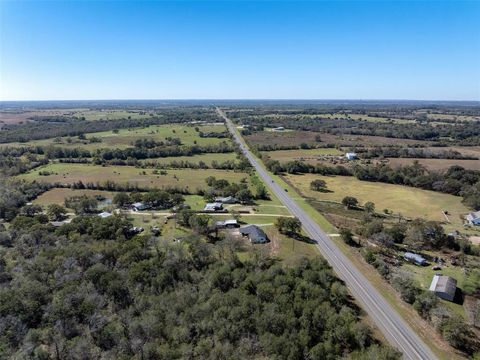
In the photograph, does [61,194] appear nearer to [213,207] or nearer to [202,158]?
[213,207]

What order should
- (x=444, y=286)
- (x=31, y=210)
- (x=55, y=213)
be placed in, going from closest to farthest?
(x=444, y=286)
(x=55, y=213)
(x=31, y=210)

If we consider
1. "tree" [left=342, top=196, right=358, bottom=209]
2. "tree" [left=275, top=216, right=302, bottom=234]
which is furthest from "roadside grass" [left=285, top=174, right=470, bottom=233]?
"tree" [left=275, top=216, right=302, bottom=234]

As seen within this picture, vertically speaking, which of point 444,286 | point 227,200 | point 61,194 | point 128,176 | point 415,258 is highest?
point 128,176

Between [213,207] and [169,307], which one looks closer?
[169,307]

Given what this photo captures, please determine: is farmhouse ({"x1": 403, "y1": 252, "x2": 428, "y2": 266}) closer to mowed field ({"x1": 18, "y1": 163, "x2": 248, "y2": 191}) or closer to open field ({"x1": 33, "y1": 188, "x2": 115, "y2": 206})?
mowed field ({"x1": 18, "y1": 163, "x2": 248, "y2": 191})

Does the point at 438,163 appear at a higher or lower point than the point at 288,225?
higher

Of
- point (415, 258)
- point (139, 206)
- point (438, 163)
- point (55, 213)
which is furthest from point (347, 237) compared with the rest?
point (438, 163)
